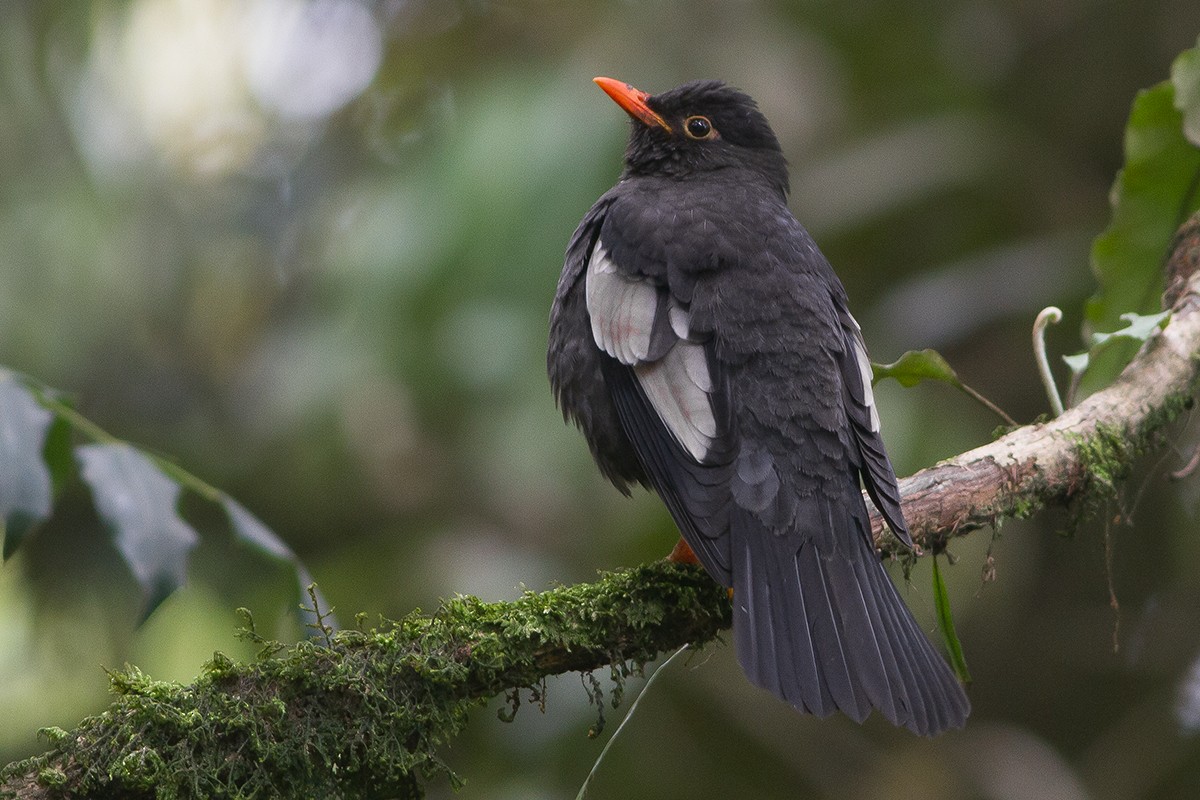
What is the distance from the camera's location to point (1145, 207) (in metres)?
4.31

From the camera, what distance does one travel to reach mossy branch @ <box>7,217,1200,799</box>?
2.46 metres

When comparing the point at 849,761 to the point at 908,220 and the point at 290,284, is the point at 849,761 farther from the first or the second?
the point at 290,284

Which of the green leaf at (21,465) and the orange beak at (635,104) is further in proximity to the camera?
the orange beak at (635,104)

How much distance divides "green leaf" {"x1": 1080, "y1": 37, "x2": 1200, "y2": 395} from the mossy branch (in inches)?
85.0

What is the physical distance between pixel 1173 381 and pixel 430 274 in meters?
3.11

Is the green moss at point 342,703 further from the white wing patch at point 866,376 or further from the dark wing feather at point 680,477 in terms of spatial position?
the white wing patch at point 866,376

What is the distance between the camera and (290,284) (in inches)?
274

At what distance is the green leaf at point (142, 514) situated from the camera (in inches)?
104

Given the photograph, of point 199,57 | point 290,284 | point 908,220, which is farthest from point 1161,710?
point 199,57

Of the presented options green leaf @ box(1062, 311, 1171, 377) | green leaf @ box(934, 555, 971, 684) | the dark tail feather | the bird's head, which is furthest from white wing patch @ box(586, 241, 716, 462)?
green leaf @ box(1062, 311, 1171, 377)

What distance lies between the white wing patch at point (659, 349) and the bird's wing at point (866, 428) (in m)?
0.42

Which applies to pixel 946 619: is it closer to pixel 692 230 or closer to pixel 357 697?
pixel 692 230

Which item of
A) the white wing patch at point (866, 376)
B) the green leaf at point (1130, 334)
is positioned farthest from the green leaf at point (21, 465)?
the green leaf at point (1130, 334)

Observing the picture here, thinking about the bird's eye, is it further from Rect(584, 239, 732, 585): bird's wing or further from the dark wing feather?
the dark wing feather
